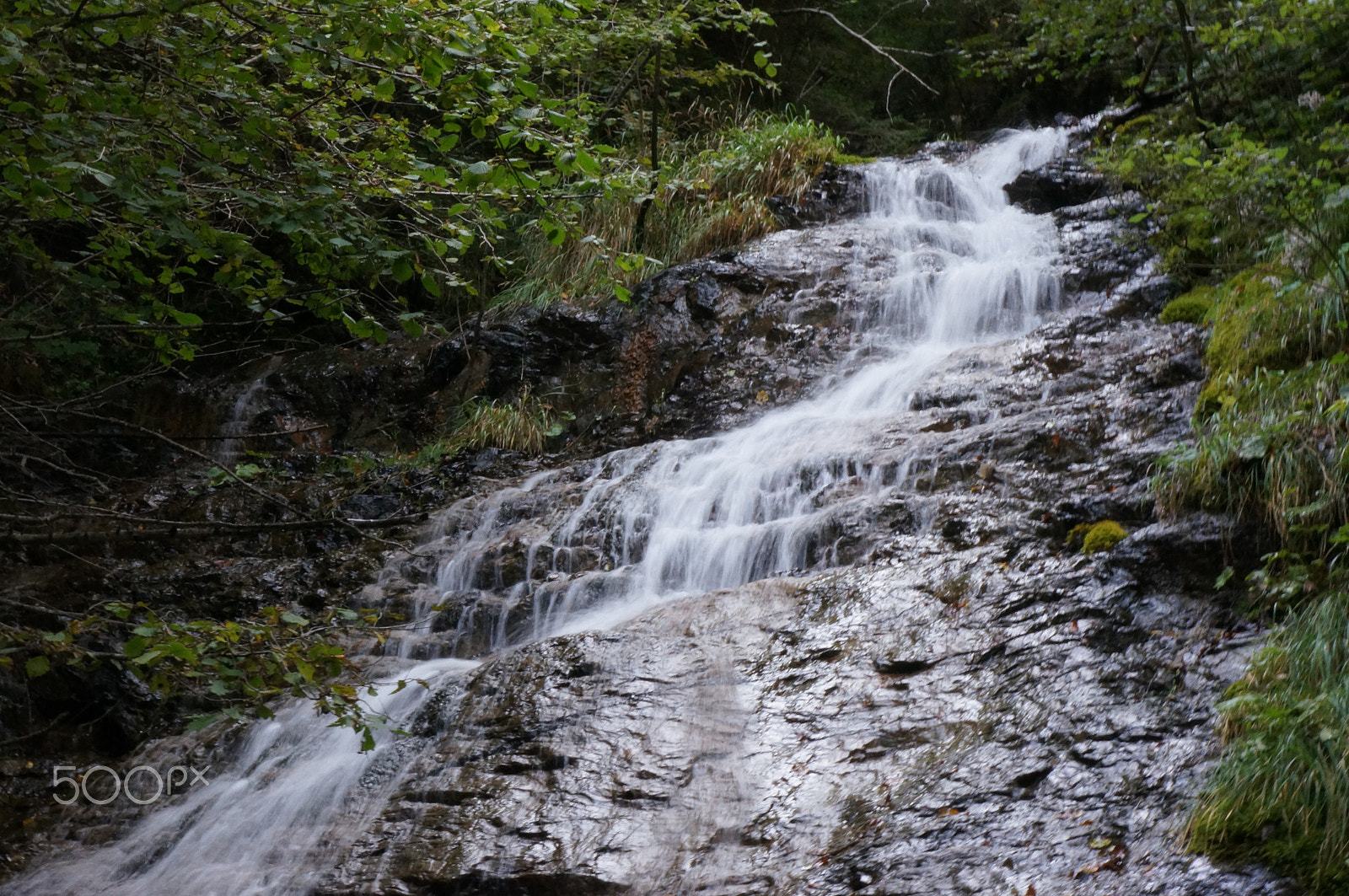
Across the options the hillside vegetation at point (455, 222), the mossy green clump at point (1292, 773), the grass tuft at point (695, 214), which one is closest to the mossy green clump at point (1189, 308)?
the hillside vegetation at point (455, 222)

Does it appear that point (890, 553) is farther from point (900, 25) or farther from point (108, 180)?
point (900, 25)

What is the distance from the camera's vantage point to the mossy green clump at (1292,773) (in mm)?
2633

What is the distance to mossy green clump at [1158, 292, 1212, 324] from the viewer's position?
22.3ft

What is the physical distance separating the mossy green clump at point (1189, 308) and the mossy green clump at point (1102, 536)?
9.60 feet

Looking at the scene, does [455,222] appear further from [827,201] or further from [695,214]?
[827,201]

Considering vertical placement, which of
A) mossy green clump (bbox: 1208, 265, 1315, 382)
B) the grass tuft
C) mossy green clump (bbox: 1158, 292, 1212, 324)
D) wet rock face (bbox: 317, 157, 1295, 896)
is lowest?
wet rock face (bbox: 317, 157, 1295, 896)

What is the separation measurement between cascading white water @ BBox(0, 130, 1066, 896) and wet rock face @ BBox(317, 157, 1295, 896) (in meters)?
0.40

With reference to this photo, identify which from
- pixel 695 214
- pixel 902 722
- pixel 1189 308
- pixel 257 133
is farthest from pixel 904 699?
pixel 695 214

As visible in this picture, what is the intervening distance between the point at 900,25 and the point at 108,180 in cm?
1425

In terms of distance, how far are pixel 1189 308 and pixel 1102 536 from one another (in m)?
Result: 3.31

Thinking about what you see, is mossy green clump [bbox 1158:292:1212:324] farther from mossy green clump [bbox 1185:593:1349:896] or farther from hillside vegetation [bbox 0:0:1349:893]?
mossy green clump [bbox 1185:593:1349:896]

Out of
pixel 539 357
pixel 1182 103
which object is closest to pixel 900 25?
pixel 1182 103

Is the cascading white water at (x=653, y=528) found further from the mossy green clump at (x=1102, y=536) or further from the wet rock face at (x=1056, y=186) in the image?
the mossy green clump at (x=1102, y=536)

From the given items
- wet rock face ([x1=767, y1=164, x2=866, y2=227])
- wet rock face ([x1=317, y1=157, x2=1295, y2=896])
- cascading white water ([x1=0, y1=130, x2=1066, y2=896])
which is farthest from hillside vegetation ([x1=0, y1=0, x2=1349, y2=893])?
wet rock face ([x1=767, y1=164, x2=866, y2=227])
